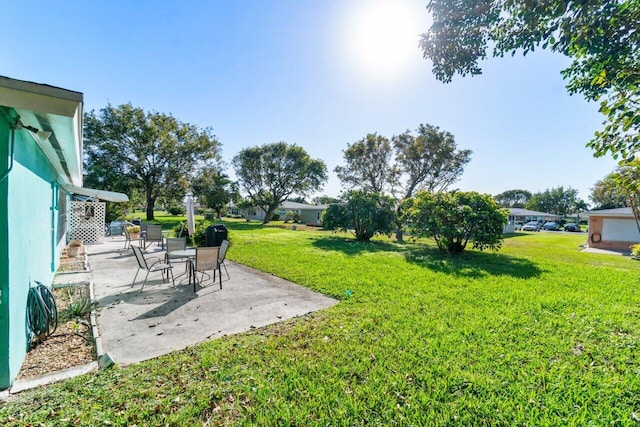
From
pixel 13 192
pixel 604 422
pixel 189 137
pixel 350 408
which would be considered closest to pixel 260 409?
pixel 350 408

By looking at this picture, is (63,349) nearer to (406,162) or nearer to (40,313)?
(40,313)

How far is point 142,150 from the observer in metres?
29.7

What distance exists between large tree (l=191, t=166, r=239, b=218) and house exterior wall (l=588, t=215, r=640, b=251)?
119 ft

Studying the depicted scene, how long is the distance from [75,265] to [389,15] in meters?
10.4

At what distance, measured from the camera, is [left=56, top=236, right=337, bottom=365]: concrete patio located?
3.73 m

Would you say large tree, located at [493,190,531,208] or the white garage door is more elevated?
large tree, located at [493,190,531,208]

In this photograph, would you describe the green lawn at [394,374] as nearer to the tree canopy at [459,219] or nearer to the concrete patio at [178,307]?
the concrete patio at [178,307]

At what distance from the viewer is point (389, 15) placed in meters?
4.21

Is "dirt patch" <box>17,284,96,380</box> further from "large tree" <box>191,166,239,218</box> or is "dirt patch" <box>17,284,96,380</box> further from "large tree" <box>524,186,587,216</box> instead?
"large tree" <box>524,186,587,216</box>

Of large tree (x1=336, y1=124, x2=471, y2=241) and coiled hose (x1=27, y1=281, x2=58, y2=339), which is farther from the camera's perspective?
large tree (x1=336, y1=124, x2=471, y2=241)

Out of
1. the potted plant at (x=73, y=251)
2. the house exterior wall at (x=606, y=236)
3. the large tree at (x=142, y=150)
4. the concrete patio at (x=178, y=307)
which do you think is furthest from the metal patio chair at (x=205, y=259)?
the large tree at (x=142, y=150)

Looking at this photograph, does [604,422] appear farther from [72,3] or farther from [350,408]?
[72,3]

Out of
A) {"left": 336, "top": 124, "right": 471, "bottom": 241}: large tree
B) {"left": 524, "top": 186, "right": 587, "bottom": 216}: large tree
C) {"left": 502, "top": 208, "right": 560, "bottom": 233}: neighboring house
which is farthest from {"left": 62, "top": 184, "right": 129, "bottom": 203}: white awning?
{"left": 524, "top": 186, "right": 587, "bottom": 216}: large tree

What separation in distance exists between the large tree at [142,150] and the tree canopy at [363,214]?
22771 mm
